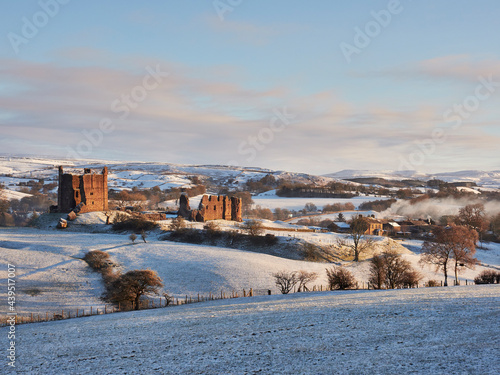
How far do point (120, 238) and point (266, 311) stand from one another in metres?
38.6

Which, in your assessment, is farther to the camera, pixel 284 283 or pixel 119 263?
pixel 119 263

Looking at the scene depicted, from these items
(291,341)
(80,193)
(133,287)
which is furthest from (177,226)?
(291,341)

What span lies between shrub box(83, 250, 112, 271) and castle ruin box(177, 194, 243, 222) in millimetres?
29320

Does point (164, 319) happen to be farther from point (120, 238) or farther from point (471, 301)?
point (120, 238)

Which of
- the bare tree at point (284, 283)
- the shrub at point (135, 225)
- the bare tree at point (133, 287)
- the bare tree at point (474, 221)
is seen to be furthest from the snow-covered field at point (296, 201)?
the bare tree at point (133, 287)

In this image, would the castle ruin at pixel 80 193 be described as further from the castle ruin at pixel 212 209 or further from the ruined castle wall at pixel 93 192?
the castle ruin at pixel 212 209

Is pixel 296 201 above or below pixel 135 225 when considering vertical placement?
above

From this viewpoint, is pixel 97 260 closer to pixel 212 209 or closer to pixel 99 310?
pixel 99 310

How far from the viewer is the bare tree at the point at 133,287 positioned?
1249 inches

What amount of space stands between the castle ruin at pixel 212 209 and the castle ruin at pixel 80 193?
15168mm

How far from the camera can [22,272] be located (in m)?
38.6

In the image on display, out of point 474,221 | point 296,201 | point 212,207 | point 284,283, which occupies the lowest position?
point 284,283

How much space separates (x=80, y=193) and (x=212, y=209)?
955 inches

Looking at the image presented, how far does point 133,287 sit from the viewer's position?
3238cm
